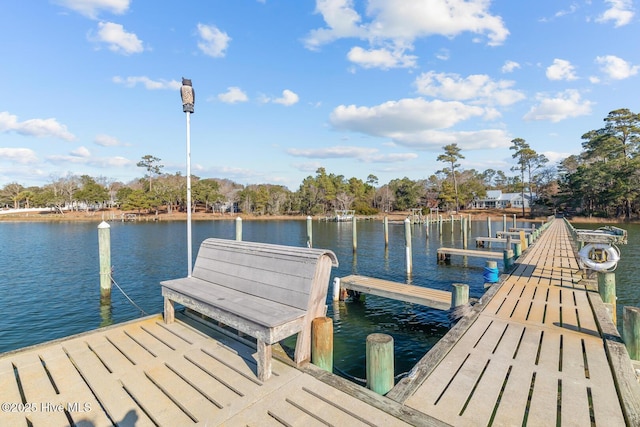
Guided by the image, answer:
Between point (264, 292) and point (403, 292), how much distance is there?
552cm

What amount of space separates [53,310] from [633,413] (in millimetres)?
12802

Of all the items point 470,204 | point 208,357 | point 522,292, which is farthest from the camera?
point 470,204

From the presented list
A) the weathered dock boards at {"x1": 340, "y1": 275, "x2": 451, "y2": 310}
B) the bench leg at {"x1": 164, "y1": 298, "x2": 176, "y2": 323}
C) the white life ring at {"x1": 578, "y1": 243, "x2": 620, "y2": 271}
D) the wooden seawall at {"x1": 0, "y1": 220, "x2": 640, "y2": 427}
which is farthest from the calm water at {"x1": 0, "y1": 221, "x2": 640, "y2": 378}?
the white life ring at {"x1": 578, "y1": 243, "x2": 620, "y2": 271}

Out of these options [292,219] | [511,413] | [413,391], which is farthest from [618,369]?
[292,219]

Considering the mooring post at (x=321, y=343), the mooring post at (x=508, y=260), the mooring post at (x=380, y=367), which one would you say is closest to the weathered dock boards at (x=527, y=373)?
the mooring post at (x=380, y=367)

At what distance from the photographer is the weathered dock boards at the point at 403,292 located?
7.78 metres

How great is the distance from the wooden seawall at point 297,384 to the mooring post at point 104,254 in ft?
17.2

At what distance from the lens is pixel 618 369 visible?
351 cm

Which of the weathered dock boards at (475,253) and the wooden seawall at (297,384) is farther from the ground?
the wooden seawall at (297,384)

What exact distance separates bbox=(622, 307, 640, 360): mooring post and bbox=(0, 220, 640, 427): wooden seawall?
0.40ft

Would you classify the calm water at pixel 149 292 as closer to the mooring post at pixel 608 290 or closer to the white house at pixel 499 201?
the mooring post at pixel 608 290

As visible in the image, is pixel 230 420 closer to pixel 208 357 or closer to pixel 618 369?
pixel 208 357

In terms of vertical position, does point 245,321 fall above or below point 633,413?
above

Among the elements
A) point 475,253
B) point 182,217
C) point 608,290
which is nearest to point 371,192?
point 182,217
